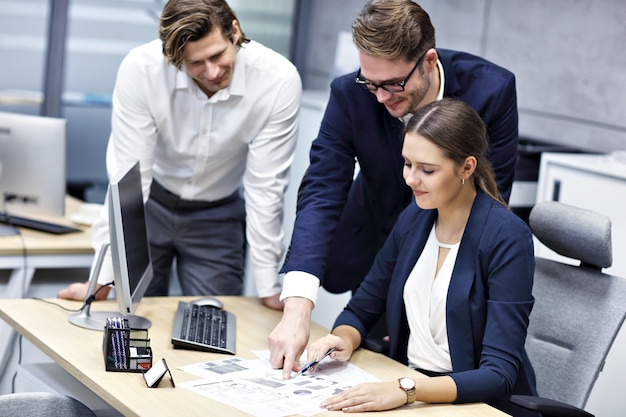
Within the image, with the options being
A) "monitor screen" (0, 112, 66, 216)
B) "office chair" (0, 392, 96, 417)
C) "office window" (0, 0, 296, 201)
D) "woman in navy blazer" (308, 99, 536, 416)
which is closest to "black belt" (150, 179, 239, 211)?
"monitor screen" (0, 112, 66, 216)

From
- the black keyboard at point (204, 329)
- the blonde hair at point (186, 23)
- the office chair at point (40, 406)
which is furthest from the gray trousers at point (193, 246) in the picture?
the office chair at point (40, 406)

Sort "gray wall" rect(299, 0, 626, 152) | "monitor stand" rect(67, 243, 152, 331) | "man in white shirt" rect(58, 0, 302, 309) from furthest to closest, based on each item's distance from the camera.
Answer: "gray wall" rect(299, 0, 626, 152) < "man in white shirt" rect(58, 0, 302, 309) < "monitor stand" rect(67, 243, 152, 331)

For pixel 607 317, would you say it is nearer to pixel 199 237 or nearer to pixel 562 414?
pixel 562 414

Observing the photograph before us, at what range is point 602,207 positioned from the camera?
334 centimetres

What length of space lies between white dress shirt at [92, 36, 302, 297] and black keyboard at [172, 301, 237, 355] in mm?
251

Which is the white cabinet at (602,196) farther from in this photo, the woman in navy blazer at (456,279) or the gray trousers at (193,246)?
the gray trousers at (193,246)

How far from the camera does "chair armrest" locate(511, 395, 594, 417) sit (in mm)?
2035

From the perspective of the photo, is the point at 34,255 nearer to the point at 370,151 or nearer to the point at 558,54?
the point at 370,151

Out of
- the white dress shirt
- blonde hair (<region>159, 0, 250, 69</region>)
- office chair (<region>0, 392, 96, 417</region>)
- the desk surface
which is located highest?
blonde hair (<region>159, 0, 250, 69</region>)

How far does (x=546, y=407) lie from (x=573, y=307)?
52 cm

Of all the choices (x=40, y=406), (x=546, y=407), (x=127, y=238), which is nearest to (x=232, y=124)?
(x=127, y=238)

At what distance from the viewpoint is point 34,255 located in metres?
3.08

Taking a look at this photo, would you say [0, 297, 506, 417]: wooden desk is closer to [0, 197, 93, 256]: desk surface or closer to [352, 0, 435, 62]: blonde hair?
[0, 197, 93, 256]: desk surface

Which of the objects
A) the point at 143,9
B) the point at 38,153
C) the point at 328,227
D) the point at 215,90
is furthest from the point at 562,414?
the point at 143,9
